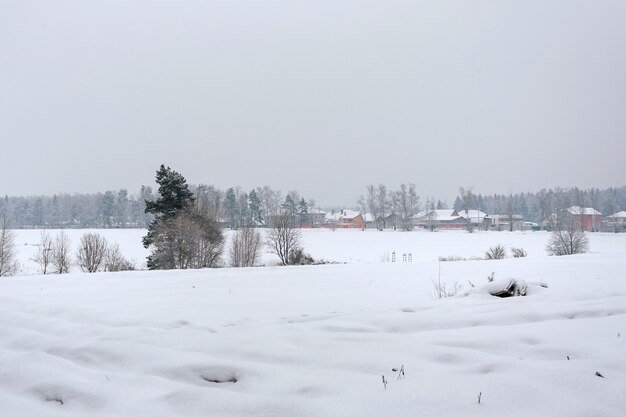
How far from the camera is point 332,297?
8.02 metres

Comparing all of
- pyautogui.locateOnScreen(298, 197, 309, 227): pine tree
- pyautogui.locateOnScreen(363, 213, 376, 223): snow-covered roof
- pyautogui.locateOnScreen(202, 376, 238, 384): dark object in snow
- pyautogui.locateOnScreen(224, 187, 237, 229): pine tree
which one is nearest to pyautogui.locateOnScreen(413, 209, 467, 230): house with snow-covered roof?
pyautogui.locateOnScreen(363, 213, 376, 223): snow-covered roof

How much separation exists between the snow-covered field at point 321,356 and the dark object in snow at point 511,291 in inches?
12.7

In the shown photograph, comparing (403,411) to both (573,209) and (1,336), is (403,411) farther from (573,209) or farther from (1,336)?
(573,209)

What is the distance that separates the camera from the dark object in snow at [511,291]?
6957mm

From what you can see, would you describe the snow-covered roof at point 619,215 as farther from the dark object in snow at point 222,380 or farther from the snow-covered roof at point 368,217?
the dark object in snow at point 222,380

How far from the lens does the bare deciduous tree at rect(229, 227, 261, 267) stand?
3747 cm

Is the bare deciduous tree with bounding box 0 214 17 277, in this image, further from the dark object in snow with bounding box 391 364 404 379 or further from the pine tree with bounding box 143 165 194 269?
the dark object in snow with bounding box 391 364 404 379

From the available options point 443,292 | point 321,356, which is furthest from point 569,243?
point 321,356

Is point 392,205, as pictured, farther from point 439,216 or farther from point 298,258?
point 298,258

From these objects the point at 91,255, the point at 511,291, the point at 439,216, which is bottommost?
the point at 91,255

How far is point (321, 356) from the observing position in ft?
13.9

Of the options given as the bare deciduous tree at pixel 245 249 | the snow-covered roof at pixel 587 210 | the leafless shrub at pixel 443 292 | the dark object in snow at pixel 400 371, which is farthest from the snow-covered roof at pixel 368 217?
the dark object in snow at pixel 400 371

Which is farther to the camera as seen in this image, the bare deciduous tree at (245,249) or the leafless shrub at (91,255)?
the bare deciduous tree at (245,249)

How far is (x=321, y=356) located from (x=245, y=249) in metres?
34.5
